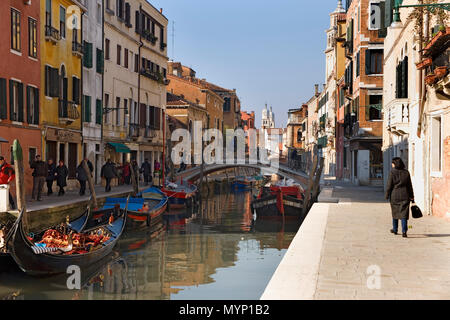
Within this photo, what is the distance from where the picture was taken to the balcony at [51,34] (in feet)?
68.5

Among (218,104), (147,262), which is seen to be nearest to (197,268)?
(147,262)

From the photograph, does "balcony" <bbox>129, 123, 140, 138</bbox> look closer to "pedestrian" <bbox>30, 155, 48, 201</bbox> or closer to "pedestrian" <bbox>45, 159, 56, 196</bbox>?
"pedestrian" <bbox>45, 159, 56, 196</bbox>

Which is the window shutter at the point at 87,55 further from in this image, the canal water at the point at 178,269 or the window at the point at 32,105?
the canal water at the point at 178,269

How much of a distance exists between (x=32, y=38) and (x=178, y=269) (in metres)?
10.4

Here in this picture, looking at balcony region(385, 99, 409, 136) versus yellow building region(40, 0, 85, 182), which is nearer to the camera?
balcony region(385, 99, 409, 136)

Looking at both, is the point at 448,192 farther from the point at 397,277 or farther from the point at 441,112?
the point at 397,277

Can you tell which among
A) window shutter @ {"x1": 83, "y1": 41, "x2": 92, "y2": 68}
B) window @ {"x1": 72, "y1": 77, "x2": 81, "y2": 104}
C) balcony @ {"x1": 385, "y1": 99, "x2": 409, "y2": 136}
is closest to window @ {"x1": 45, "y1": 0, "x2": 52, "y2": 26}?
window @ {"x1": 72, "y1": 77, "x2": 81, "y2": 104}

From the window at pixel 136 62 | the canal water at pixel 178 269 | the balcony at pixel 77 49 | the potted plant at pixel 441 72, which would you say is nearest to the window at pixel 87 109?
the balcony at pixel 77 49

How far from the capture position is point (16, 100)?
1855 centimetres

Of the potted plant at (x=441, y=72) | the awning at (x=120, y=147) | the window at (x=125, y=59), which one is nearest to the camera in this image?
the potted plant at (x=441, y=72)

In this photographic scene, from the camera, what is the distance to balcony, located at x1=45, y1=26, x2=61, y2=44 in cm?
2088

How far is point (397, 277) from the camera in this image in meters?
6.43

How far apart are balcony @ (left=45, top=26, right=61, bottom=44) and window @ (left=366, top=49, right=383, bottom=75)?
41.3ft

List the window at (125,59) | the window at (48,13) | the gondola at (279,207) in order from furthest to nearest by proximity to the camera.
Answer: the window at (125,59)
the gondola at (279,207)
the window at (48,13)
